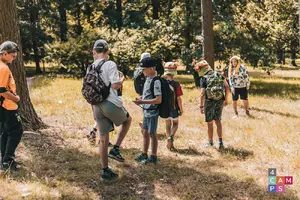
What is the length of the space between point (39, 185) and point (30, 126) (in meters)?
2.95

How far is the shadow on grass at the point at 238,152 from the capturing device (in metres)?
7.07

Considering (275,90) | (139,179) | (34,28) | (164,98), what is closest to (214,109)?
(164,98)

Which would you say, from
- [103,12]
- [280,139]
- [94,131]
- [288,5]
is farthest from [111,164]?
[103,12]

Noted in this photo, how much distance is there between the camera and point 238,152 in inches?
290

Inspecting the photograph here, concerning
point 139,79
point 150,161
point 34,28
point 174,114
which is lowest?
point 150,161

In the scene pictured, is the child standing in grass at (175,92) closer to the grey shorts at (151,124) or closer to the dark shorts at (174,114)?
the dark shorts at (174,114)

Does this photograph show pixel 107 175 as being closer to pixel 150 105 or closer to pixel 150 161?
pixel 150 161

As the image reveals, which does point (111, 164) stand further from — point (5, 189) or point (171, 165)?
point (5, 189)

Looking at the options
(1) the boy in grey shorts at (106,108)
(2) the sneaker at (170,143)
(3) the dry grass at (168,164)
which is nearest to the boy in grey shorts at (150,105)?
(3) the dry grass at (168,164)

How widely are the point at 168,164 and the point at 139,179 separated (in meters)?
0.91

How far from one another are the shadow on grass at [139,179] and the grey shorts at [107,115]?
841 mm

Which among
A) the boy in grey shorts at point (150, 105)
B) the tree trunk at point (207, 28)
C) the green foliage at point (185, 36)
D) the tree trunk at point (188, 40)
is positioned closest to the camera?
the boy in grey shorts at point (150, 105)

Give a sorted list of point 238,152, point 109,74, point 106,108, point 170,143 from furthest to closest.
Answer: point 170,143 → point 238,152 → point 106,108 → point 109,74

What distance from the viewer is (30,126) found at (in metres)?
8.00
